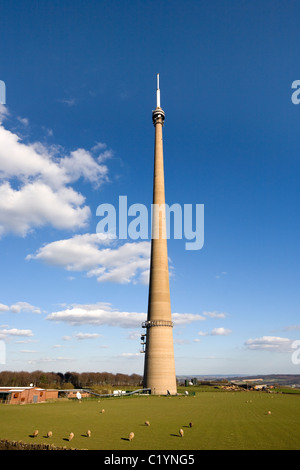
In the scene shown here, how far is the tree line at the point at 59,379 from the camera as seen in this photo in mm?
132150

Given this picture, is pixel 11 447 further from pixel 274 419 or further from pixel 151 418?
pixel 274 419

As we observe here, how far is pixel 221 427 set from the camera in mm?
26812

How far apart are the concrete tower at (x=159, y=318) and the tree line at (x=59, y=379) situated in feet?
203

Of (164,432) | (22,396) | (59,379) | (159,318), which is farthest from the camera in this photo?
(59,379)

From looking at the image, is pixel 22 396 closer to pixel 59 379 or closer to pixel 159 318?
pixel 159 318

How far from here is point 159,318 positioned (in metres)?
66.6

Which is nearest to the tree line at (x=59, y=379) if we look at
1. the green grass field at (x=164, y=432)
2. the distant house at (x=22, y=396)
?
the distant house at (x=22, y=396)

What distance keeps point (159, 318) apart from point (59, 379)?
10661cm

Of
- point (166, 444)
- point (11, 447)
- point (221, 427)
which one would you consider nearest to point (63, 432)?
point (11, 447)

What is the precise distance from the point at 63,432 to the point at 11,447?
5.07 meters

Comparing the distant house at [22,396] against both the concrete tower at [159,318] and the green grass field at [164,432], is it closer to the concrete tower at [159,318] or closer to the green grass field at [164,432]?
the concrete tower at [159,318]

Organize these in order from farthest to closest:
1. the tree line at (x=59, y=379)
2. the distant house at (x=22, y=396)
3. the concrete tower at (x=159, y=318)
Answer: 1. the tree line at (x=59, y=379)
2. the concrete tower at (x=159, y=318)
3. the distant house at (x=22, y=396)

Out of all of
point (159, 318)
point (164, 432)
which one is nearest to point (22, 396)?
point (159, 318)

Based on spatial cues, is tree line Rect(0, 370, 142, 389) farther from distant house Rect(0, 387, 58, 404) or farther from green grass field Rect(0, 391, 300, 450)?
green grass field Rect(0, 391, 300, 450)
